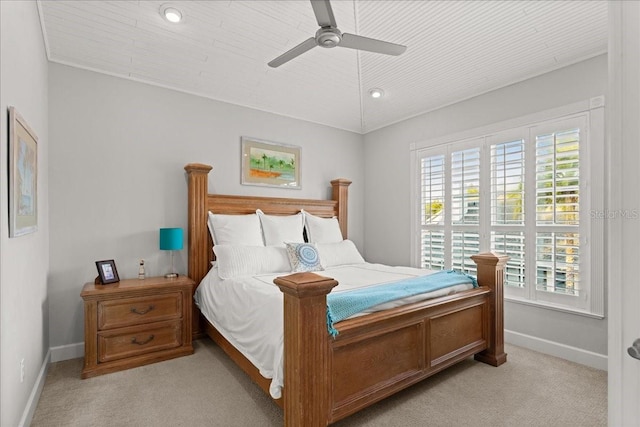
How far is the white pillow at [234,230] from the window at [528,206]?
2.20 meters

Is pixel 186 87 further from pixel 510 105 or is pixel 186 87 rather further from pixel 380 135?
pixel 510 105

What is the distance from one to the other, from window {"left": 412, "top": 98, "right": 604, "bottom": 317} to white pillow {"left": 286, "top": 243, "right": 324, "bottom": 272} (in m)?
1.62

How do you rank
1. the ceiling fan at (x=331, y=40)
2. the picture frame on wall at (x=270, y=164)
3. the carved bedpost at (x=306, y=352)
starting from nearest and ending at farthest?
the carved bedpost at (x=306, y=352) → the ceiling fan at (x=331, y=40) → the picture frame on wall at (x=270, y=164)

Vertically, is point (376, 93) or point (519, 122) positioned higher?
point (376, 93)

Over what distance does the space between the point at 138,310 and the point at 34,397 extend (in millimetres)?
852

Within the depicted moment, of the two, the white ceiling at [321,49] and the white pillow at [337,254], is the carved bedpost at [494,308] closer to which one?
the white pillow at [337,254]

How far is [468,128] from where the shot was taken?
3.87 metres

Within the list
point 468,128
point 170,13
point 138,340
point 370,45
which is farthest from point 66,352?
point 468,128

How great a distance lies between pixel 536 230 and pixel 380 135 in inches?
97.7

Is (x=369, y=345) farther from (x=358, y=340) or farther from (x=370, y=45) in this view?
(x=370, y=45)

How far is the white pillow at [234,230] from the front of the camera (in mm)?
3545

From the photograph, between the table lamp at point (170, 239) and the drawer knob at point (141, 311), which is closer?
the drawer knob at point (141, 311)

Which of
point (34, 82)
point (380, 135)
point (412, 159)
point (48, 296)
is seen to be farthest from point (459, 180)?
point (48, 296)

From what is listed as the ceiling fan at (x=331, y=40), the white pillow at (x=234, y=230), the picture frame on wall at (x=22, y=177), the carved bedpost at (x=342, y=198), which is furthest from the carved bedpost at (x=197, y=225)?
the carved bedpost at (x=342, y=198)
